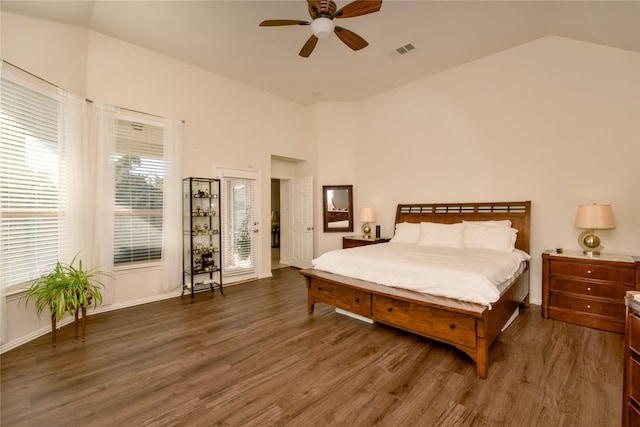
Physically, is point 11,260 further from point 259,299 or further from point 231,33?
point 231,33

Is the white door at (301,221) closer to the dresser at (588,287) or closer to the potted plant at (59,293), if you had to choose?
the potted plant at (59,293)

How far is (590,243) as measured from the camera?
3.20 metres

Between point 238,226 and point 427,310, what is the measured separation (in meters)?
3.74

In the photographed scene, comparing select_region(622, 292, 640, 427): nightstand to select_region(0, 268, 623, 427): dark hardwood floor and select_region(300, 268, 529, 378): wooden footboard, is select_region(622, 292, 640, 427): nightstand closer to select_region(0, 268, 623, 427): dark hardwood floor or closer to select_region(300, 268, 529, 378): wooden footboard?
select_region(0, 268, 623, 427): dark hardwood floor

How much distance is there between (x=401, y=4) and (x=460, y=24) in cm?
91

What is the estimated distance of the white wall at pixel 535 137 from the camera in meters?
3.26

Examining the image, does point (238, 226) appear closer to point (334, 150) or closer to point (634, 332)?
point (334, 150)

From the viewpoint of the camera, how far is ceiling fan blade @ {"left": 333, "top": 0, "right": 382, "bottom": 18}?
8.04 feet

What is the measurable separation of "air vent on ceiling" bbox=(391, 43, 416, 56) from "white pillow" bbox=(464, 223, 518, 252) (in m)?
2.75

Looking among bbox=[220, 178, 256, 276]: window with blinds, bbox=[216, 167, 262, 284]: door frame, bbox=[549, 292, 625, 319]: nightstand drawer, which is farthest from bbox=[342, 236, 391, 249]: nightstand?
bbox=[549, 292, 625, 319]: nightstand drawer

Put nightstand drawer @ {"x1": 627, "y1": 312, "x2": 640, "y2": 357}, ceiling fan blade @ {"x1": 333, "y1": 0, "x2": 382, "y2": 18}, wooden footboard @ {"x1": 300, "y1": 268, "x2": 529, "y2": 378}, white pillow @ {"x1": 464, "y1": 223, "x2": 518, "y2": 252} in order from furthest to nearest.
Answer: white pillow @ {"x1": 464, "y1": 223, "x2": 518, "y2": 252} < ceiling fan blade @ {"x1": 333, "y1": 0, "x2": 382, "y2": 18} < wooden footboard @ {"x1": 300, "y1": 268, "x2": 529, "y2": 378} < nightstand drawer @ {"x1": 627, "y1": 312, "x2": 640, "y2": 357}

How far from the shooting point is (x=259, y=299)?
405cm

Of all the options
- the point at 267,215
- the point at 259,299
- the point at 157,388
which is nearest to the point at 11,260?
the point at 157,388

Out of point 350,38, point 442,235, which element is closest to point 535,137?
point 442,235
